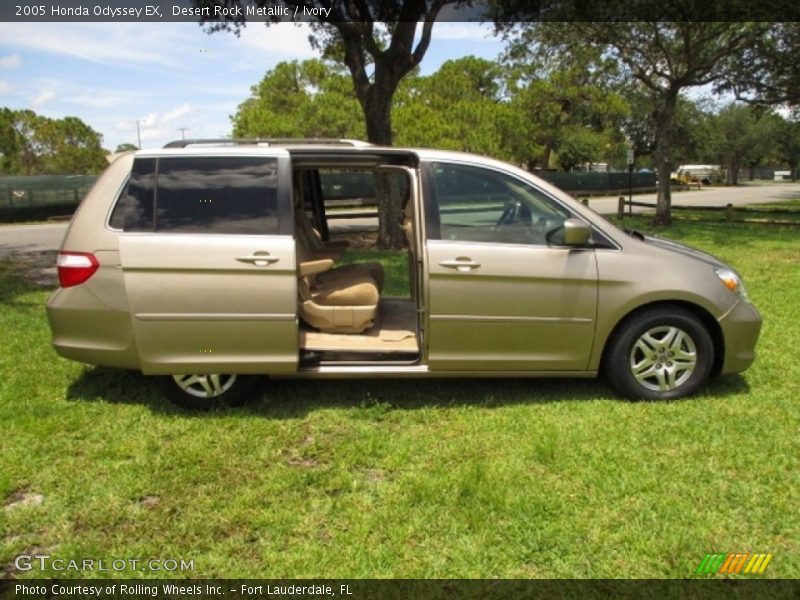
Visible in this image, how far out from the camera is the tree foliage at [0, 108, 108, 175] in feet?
175

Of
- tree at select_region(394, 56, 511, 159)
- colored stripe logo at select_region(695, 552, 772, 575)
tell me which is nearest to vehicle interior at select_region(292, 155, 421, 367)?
colored stripe logo at select_region(695, 552, 772, 575)

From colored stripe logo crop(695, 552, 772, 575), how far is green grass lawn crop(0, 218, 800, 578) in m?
0.04

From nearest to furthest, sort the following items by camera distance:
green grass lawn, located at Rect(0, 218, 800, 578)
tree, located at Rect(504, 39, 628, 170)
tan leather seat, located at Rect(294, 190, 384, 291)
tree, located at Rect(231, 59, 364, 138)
A: green grass lawn, located at Rect(0, 218, 800, 578) → tan leather seat, located at Rect(294, 190, 384, 291) → tree, located at Rect(231, 59, 364, 138) → tree, located at Rect(504, 39, 628, 170)

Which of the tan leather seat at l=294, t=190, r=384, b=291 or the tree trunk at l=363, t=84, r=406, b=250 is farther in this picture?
the tree trunk at l=363, t=84, r=406, b=250

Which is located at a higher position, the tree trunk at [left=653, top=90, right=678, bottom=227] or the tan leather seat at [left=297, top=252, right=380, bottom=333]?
the tree trunk at [left=653, top=90, right=678, bottom=227]

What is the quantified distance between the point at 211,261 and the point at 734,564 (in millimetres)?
3366

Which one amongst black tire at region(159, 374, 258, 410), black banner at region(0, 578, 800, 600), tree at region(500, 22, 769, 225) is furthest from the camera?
tree at region(500, 22, 769, 225)

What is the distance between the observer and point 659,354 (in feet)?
14.3

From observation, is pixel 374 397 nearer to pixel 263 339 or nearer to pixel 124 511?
pixel 263 339

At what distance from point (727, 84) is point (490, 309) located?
60.1 feet

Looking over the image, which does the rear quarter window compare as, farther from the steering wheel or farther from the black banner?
the black banner

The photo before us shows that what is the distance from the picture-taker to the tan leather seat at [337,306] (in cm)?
465

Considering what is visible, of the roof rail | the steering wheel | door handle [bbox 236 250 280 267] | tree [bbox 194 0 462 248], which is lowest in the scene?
door handle [bbox 236 250 280 267]

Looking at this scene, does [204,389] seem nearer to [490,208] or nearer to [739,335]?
[490,208]
